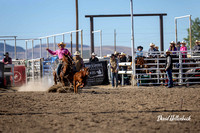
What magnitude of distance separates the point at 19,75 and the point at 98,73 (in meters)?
5.10

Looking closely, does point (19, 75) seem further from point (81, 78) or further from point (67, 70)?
point (81, 78)

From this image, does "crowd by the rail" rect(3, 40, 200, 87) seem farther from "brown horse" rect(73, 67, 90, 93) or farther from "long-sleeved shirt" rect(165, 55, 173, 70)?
"brown horse" rect(73, 67, 90, 93)

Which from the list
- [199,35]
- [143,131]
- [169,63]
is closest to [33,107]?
[143,131]

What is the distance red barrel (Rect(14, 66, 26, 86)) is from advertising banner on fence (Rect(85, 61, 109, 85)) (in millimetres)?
4525

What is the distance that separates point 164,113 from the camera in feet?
24.6

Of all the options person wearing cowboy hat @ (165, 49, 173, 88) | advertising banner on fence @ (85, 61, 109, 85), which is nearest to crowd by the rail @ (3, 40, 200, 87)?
person wearing cowboy hat @ (165, 49, 173, 88)

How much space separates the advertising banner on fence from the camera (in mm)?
19766

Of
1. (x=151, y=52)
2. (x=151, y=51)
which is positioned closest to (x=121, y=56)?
(x=151, y=51)

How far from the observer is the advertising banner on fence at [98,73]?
19.8 m

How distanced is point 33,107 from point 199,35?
7755 centimetres

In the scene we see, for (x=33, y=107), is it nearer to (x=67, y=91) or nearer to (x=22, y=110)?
(x=22, y=110)

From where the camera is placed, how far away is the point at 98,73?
20.0 meters

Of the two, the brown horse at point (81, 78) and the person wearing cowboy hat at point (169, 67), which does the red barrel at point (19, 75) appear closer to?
the brown horse at point (81, 78)

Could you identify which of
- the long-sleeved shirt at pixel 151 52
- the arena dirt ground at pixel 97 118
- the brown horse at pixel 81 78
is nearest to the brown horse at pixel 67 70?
the brown horse at pixel 81 78
